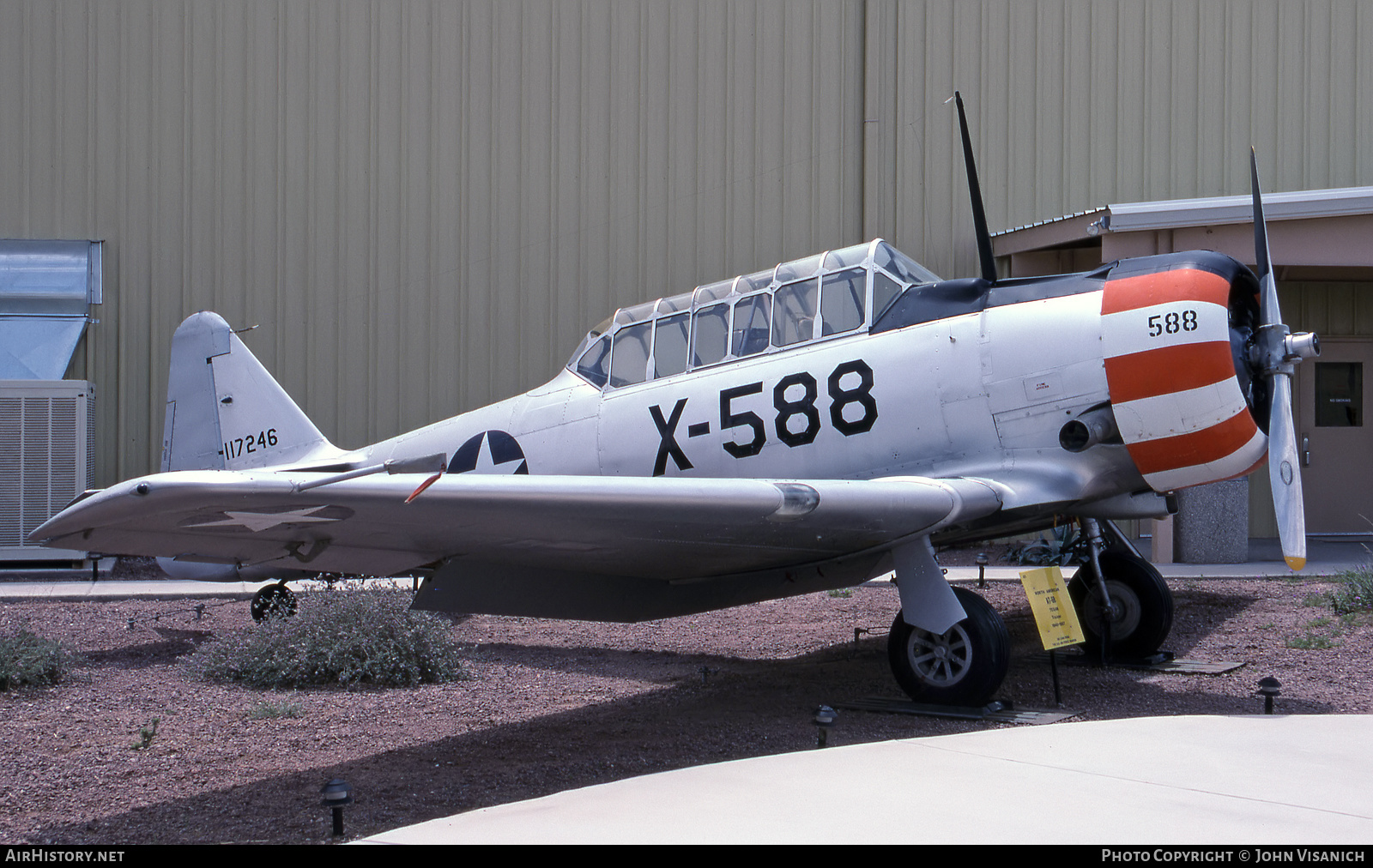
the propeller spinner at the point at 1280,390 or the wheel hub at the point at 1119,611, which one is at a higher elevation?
the propeller spinner at the point at 1280,390

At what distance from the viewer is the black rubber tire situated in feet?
23.2

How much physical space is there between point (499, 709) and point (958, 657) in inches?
97.8

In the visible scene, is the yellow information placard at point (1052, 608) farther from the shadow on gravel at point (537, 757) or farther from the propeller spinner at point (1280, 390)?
Result: the propeller spinner at point (1280, 390)

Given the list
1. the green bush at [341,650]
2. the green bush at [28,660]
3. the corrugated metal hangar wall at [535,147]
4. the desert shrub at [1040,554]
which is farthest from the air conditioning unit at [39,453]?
the desert shrub at [1040,554]

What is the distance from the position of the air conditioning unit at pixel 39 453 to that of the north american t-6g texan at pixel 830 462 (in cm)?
633

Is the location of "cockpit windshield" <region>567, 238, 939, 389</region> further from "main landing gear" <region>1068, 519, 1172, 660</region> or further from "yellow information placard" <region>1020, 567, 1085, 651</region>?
"main landing gear" <region>1068, 519, 1172, 660</region>

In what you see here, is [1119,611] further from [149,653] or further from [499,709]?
[149,653]

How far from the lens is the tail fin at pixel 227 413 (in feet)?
28.9

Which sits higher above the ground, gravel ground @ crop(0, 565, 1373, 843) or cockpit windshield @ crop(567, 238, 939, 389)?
cockpit windshield @ crop(567, 238, 939, 389)

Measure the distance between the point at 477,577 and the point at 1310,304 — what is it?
13.0 metres

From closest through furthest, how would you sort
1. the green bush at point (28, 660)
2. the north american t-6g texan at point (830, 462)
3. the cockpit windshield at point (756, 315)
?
1. the north american t-6g texan at point (830, 462)
2. the green bush at point (28, 660)
3. the cockpit windshield at point (756, 315)

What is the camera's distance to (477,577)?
5.11m

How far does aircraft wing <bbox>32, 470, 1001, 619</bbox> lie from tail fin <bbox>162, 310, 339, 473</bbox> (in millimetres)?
4207

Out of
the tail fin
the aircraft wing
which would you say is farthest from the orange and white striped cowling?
the tail fin
